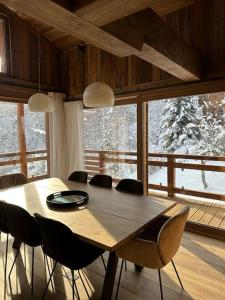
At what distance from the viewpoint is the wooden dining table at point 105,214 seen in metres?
1.71

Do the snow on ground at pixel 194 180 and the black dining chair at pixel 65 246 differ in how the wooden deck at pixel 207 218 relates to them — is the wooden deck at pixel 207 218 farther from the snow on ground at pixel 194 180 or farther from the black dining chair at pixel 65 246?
the black dining chair at pixel 65 246

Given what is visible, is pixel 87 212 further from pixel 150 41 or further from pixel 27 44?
pixel 27 44

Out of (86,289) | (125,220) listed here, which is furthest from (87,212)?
(86,289)

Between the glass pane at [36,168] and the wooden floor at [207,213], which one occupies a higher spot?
the glass pane at [36,168]

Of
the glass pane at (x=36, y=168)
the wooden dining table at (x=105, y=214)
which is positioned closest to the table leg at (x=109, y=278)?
the wooden dining table at (x=105, y=214)

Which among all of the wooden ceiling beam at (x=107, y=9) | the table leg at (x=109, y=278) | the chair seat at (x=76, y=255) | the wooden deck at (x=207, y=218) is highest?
the wooden ceiling beam at (x=107, y=9)

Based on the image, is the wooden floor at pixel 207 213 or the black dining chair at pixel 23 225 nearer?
the black dining chair at pixel 23 225

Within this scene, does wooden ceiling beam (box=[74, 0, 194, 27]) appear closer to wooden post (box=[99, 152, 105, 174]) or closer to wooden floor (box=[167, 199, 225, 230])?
wooden floor (box=[167, 199, 225, 230])

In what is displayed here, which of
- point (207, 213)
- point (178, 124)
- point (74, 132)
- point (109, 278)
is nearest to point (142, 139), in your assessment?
point (178, 124)

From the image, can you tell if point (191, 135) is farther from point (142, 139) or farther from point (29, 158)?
point (29, 158)

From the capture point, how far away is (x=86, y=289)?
2.20m

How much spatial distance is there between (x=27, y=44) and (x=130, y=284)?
4.11 meters

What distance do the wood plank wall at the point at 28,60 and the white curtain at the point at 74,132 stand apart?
0.56 m

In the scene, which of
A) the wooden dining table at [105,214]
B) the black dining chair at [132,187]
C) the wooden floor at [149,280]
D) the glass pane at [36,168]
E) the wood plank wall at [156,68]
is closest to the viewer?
the wooden dining table at [105,214]
